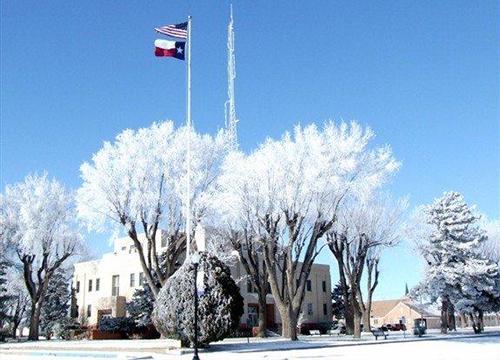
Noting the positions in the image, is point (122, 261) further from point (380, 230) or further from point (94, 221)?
point (380, 230)

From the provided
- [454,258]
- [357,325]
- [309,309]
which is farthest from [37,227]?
[454,258]

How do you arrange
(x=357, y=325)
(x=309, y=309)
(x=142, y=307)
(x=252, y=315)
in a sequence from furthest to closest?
(x=309, y=309) → (x=252, y=315) → (x=142, y=307) → (x=357, y=325)

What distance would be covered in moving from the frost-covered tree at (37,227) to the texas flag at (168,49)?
20.3 meters

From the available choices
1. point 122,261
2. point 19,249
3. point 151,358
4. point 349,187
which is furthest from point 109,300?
point 151,358

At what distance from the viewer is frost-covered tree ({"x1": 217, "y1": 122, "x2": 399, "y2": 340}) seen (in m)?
30.8

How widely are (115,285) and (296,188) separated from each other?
2712cm

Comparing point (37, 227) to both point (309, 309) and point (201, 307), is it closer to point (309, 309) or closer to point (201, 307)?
point (201, 307)

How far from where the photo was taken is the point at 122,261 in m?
51.4

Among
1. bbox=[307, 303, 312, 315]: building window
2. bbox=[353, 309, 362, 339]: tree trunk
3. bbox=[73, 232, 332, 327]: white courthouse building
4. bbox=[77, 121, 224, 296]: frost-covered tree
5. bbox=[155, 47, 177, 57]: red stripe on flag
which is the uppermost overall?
bbox=[155, 47, 177, 57]: red stripe on flag

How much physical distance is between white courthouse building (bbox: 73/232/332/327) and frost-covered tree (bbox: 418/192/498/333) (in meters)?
13.3

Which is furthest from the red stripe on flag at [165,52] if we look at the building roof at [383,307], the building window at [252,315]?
the building roof at [383,307]

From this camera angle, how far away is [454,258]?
4462 centimetres

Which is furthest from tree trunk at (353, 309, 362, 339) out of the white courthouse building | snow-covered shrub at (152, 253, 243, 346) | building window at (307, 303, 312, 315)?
building window at (307, 303, 312, 315)

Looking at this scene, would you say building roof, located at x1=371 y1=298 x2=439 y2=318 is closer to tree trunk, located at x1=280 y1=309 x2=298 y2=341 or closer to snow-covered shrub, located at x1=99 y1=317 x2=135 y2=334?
snow-covered shrub, located at x1=99 y1=317 x2=135 y2=334
